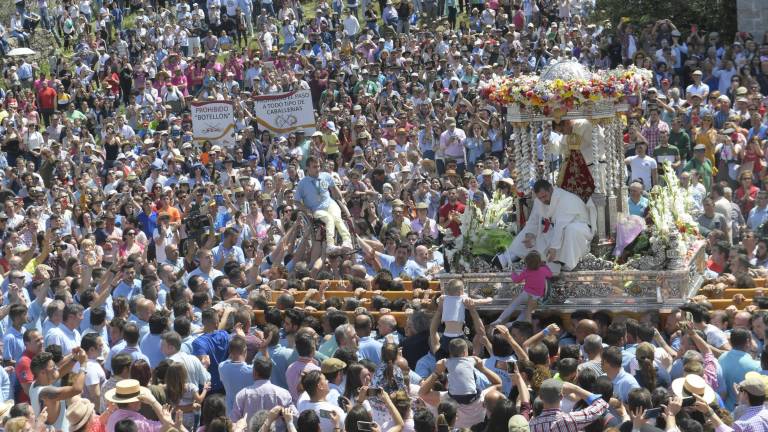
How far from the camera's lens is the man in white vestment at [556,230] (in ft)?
52.9

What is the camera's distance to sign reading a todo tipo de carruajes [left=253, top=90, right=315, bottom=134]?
26.5 m

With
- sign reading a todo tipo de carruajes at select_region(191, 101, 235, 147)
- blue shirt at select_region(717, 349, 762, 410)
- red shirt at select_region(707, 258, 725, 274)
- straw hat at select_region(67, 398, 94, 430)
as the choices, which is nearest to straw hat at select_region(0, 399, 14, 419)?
straw hat at select_region(67, 398, 94, 430)

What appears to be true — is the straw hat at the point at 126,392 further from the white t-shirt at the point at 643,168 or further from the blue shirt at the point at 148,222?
the white t-shirt at the point at 643,168

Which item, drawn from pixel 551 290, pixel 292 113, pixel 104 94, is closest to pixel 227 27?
pixel 104 94

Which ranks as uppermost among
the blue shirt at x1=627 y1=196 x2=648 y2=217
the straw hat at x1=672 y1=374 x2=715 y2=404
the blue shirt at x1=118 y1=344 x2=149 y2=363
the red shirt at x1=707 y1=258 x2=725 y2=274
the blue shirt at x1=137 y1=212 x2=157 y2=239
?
the straw hat at x1=672 y1=374 x2=715 y2=404

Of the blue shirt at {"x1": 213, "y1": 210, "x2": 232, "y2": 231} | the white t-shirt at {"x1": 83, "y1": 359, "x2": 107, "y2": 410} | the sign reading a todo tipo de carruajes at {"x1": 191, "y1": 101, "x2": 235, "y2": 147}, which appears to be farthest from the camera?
the sign reading a todo tipo de carruajes at {"x1": 191, "y1": 101, "x2": 235, "y2": 147}

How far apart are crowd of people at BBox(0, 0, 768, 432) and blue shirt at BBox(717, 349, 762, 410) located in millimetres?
21

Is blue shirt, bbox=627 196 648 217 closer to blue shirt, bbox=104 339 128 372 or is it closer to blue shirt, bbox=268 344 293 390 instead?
blue shirt, bbox=268 344 293 390

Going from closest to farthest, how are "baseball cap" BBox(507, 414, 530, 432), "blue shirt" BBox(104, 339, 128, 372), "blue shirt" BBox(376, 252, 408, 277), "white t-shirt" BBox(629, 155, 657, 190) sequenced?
"baseball cap" BBox(507, 414, 530, 432), "blue shirt" BBox(104, 339, 128, 372), "blue shirt" BBox(376, 252, 408, 277), "white t-shirt" BBox(629, 155, 657, 190)

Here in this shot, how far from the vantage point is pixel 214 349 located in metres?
14.4

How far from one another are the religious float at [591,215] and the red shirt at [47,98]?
1687 cm

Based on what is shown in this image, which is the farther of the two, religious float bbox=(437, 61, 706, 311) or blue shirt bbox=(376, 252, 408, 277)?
blue shirt bbox=(376, 252, 408, 277)

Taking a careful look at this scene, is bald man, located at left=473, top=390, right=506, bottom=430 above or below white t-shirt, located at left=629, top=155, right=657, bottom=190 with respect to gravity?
above

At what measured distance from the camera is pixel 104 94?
1287 inches
